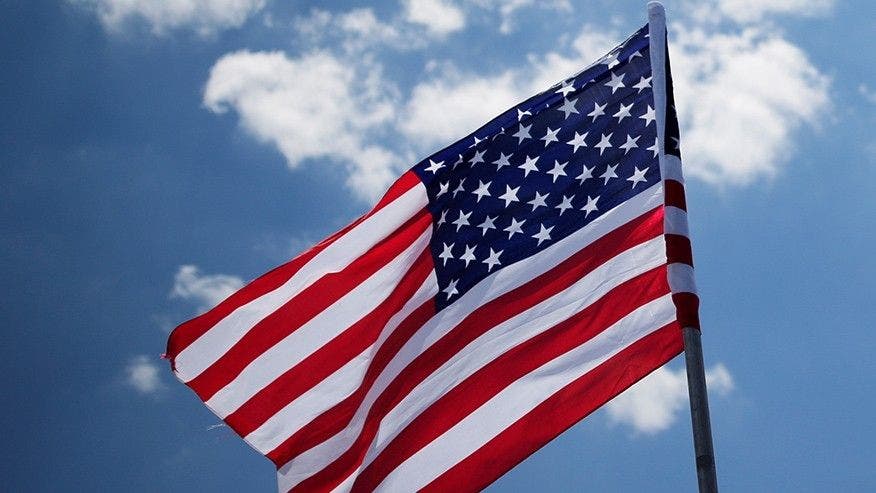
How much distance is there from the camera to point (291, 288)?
12.8 metres

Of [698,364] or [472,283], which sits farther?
[472,283]

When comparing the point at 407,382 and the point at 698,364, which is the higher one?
the point at 407,382

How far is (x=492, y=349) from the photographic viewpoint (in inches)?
465

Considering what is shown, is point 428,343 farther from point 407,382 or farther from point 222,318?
point 222,318

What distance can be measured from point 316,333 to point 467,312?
1.68 metres

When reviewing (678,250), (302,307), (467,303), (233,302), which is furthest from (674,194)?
(233,302)

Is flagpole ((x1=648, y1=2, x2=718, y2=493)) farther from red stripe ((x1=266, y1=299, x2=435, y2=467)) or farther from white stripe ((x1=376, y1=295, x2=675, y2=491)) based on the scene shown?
red stripe ((x1=266, y1=299, x2=435, y2=467))

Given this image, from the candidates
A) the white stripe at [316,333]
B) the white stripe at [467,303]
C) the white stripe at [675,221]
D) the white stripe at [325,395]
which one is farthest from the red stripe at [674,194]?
the white stripe at [316,333]

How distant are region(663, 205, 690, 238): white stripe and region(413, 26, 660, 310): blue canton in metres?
1.84

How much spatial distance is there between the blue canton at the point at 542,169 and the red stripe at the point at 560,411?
152cm

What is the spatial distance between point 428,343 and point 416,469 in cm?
126

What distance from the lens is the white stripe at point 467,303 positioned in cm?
1178

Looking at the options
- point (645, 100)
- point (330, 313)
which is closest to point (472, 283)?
point (330, 313)

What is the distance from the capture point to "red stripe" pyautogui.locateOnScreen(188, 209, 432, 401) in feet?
40.9
